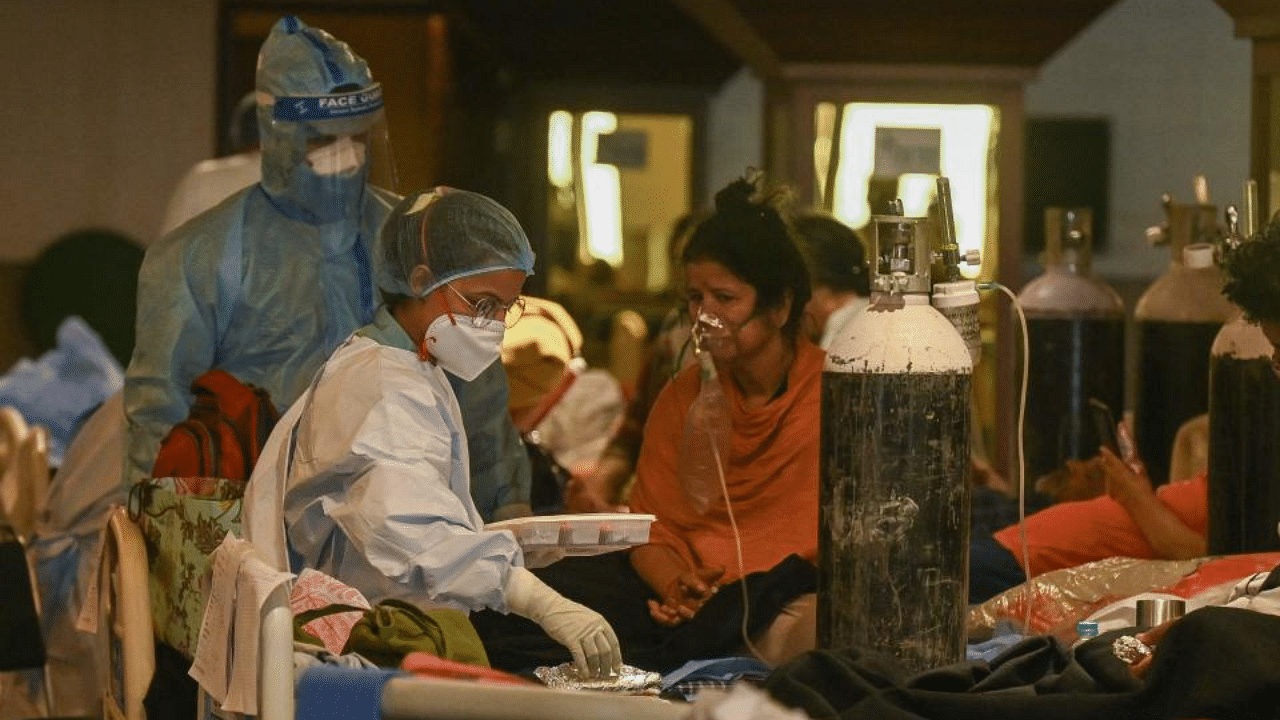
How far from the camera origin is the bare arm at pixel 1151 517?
351 cm

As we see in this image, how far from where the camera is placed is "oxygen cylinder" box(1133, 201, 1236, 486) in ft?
13.4

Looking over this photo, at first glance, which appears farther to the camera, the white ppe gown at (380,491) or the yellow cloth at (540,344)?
the yellow cloth at (540,344)

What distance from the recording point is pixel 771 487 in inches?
128

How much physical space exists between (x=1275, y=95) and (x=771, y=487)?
156cm

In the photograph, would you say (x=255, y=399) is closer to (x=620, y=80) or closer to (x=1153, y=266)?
(x=620, y=80)

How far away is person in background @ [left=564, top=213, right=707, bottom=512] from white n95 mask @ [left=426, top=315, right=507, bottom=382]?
4.61 ft

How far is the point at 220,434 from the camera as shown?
10.1 feet

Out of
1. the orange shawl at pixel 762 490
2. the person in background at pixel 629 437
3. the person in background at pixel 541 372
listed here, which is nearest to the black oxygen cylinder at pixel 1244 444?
the orange shawl at pixel 762 490

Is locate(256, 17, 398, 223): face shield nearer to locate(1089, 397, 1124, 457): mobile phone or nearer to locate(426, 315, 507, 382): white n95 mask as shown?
locate(426, 315, 507, 382): white n95 mask

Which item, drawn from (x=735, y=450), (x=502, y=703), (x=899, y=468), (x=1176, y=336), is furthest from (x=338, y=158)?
(x=502, y=703)

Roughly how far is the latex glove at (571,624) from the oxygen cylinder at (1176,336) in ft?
6.40

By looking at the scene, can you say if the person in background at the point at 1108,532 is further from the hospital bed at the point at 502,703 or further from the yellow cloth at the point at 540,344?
the hospital bed at the point at 502,703

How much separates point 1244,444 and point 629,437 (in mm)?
1741

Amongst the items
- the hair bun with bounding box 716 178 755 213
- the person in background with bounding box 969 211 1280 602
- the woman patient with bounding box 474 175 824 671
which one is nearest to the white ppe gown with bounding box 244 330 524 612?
the woman patient with bounding box 474 175 824 671
